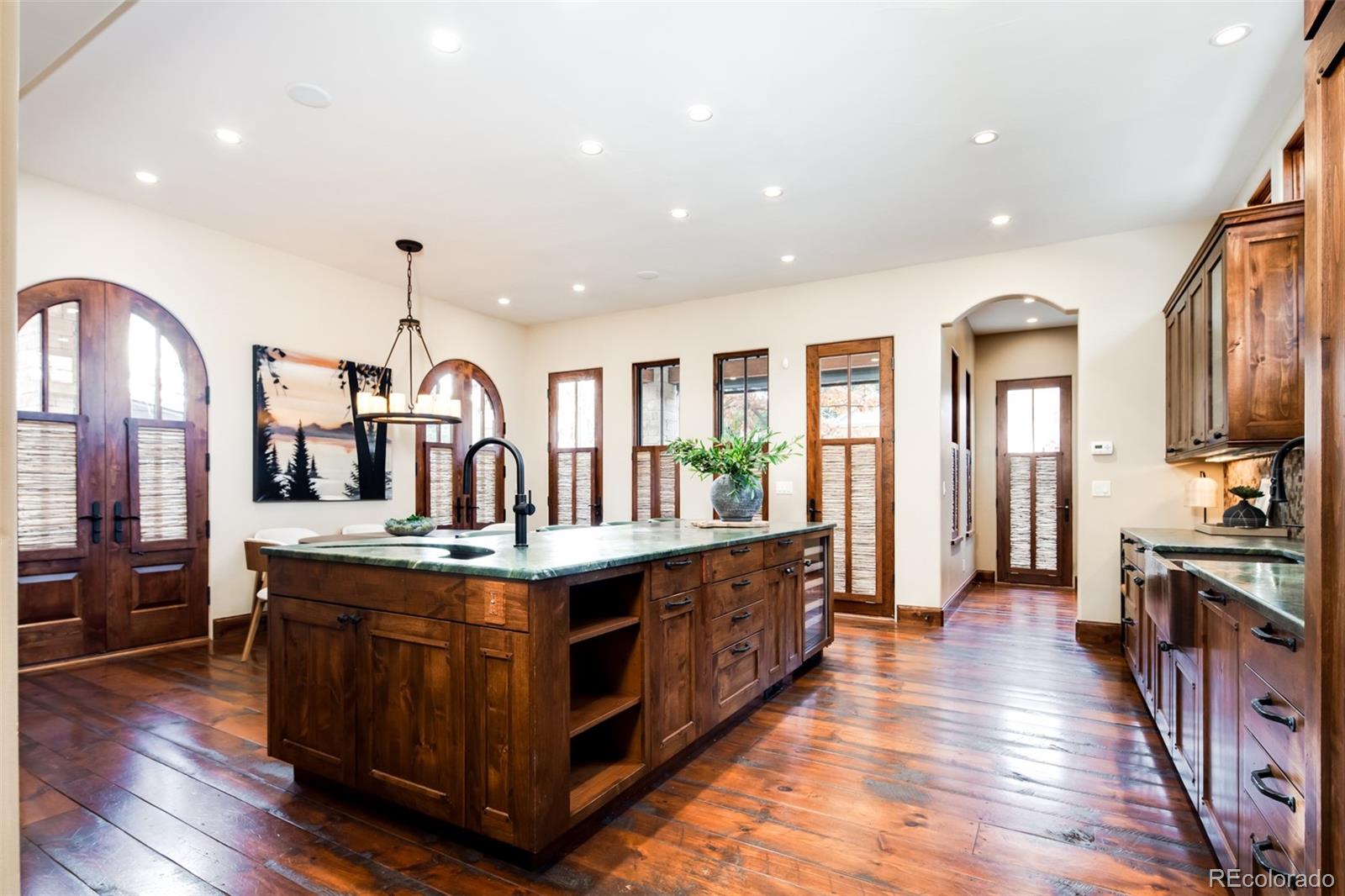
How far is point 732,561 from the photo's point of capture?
306 centimetres

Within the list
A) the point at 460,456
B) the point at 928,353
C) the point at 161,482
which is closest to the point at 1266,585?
the point at 928,353

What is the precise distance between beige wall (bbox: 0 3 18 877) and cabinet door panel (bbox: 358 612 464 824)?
157 cm

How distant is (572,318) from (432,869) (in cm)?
639

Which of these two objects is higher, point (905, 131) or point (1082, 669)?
point (905, 131)

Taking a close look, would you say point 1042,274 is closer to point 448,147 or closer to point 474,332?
point 448,147

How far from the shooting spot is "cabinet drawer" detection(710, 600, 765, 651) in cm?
291

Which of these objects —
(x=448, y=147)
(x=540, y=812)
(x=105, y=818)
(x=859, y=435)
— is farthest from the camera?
(x=859, y=435)

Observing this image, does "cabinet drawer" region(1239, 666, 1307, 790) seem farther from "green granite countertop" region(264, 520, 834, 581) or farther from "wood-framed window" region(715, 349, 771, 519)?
"wood-framed window" region(715, 349, 771, 519)

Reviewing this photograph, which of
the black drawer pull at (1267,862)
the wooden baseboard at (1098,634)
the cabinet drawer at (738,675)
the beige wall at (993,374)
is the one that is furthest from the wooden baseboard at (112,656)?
the beige wall at (993,374)

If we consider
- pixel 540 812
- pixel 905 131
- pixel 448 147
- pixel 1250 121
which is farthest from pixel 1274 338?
pixel 448 147

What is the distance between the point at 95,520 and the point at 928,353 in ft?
20.9

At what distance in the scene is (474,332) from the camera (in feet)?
23.9

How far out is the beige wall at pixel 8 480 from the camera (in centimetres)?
49

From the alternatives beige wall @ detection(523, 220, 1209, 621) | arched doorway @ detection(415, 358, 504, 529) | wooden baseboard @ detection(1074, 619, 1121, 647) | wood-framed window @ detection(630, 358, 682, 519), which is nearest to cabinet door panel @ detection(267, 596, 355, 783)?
arched doorway @ detection(415, 358, 504, 529)
